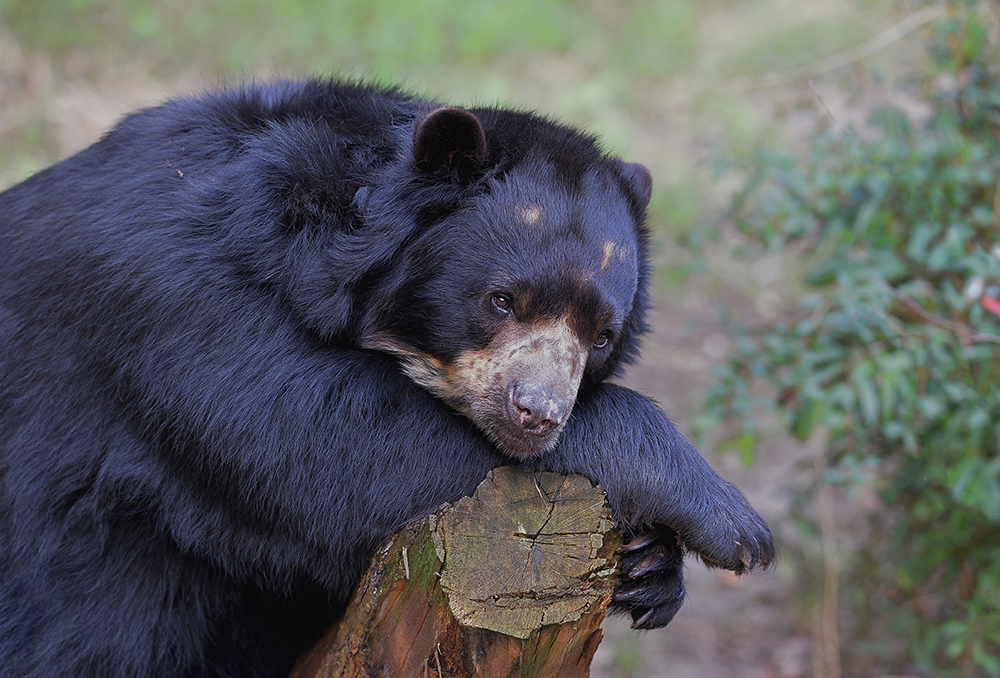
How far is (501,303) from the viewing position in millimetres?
3033

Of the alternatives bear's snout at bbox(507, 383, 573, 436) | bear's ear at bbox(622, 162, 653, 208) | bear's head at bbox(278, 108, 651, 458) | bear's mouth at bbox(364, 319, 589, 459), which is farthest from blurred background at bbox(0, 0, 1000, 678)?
bear's snout at bbox(507, 383, 573, 436)

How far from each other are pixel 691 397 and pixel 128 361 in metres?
6.04

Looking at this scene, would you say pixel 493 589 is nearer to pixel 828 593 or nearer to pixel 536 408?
pixel 536 408

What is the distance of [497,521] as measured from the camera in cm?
276

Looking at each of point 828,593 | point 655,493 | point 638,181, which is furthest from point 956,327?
point 655,493

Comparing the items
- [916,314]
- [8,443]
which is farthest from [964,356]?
[8,443]

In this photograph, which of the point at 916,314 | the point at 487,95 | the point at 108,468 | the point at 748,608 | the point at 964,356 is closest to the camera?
the point at 108,468

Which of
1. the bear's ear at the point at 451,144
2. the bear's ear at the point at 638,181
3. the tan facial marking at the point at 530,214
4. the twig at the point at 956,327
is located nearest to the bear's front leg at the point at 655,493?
the tan facial marking at the point at 530,214

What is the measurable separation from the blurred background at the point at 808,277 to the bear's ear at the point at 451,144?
613 mm

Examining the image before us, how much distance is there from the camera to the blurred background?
174 inches

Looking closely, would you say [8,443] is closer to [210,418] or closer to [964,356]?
[210,418]

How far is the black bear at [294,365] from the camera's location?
9.70 feet

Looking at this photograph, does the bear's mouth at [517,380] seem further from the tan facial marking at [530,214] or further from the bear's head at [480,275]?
the tan facial marking at [530,214]

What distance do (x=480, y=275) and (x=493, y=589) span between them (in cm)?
97
